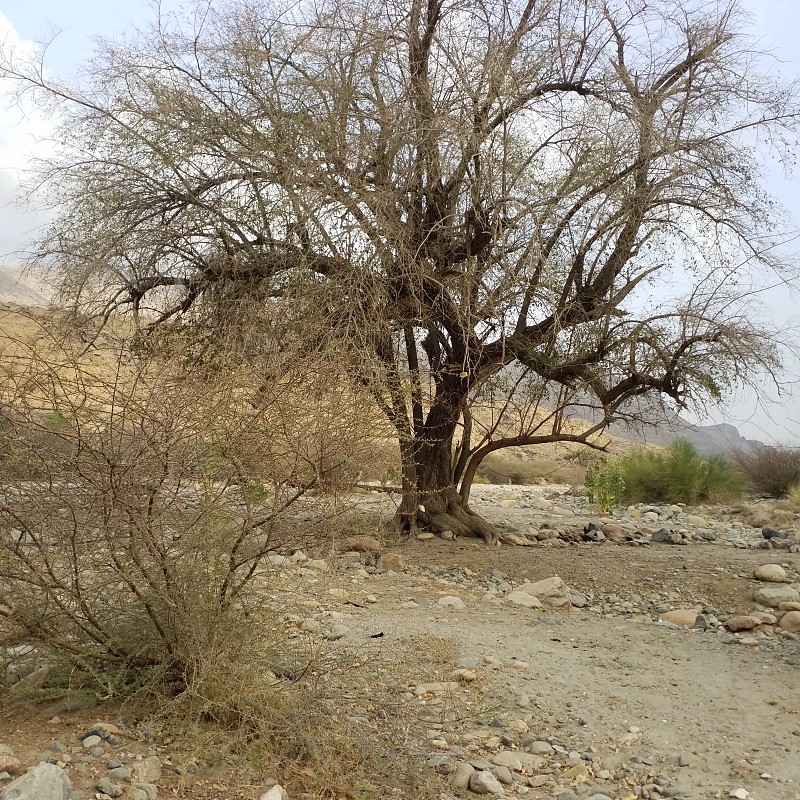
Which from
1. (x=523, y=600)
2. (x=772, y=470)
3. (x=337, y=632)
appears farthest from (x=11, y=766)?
(x=772, y=470)

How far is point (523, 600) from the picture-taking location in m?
7.93

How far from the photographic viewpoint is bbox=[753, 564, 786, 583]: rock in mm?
9039

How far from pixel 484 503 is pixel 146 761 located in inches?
540

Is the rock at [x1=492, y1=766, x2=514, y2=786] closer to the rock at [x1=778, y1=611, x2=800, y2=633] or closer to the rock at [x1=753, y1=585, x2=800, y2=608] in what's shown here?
the rock at [x1=778, y1=611, x2=800, y2=633]

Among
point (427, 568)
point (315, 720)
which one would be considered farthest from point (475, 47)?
point (315, 720)

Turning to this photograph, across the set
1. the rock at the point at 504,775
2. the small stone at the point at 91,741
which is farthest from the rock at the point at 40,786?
the rock at the point at 504,775

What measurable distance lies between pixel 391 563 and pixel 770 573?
397 cm

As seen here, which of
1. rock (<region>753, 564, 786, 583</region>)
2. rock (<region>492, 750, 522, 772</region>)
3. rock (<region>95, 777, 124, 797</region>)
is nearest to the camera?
rock (<region>95, 777, 124, 797</region>)

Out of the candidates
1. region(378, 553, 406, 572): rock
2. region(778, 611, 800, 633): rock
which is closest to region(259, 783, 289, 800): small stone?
region(778, 611, 800, 633): rock

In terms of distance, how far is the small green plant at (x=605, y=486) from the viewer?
1589 centimetres

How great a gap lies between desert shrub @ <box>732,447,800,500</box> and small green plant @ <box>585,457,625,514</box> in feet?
15.6

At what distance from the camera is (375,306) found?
848 centimetres

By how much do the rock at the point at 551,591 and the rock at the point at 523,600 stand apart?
17cm

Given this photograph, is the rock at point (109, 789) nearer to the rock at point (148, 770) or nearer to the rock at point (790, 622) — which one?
the rock at point (148, 770)
